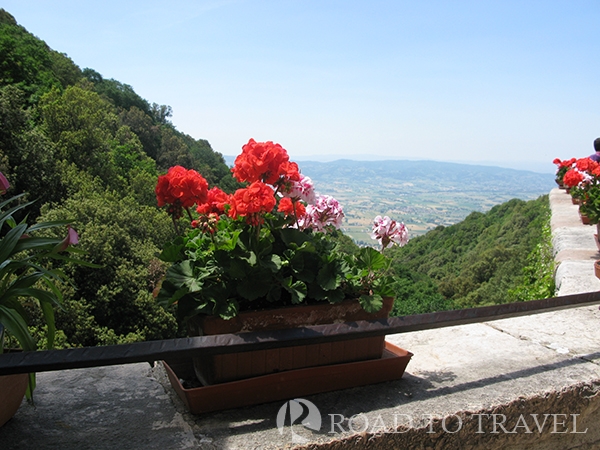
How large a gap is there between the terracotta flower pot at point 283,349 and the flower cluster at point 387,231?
11.8 inches

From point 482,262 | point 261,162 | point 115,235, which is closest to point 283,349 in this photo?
point 261,162

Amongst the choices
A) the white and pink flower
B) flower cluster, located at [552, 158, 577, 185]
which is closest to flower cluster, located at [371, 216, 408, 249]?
the white and pink flower

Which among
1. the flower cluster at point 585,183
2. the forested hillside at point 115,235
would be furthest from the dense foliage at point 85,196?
the flower cluster at point 585,183

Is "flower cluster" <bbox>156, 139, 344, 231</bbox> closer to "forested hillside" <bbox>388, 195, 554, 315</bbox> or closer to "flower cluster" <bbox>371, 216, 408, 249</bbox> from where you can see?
"flower cluster" <bbox>371, 216, 408, 249</bbox>

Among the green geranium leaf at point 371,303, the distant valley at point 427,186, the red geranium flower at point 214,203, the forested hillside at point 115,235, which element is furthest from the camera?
the distant valley at point 427,186

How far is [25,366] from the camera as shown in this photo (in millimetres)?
1079

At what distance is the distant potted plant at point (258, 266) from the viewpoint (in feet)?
4.53

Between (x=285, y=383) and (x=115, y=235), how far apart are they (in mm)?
20622

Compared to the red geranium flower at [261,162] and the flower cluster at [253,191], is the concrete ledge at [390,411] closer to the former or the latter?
the flower cluster at [253,191]

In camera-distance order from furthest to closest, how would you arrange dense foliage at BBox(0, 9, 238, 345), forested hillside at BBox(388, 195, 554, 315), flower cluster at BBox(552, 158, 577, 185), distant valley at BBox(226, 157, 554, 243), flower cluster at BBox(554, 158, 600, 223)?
distant valley at BBox(226, 157, 554, 243), dense foliage at BBox(0, 9, 238, 345), flower cluster at BBox(552, 158, 577, 185), forested hillside at BBox(388, 195, 554, 315), flower cluster at BBox(554, 158, 600, 223)

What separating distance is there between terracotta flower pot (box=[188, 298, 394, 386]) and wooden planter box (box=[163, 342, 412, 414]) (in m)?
0.03

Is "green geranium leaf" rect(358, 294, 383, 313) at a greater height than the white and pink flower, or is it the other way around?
the white and pink flower

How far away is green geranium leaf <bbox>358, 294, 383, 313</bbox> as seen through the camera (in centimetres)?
147

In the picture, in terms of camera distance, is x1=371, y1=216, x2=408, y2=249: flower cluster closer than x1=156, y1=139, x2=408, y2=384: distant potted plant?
No
